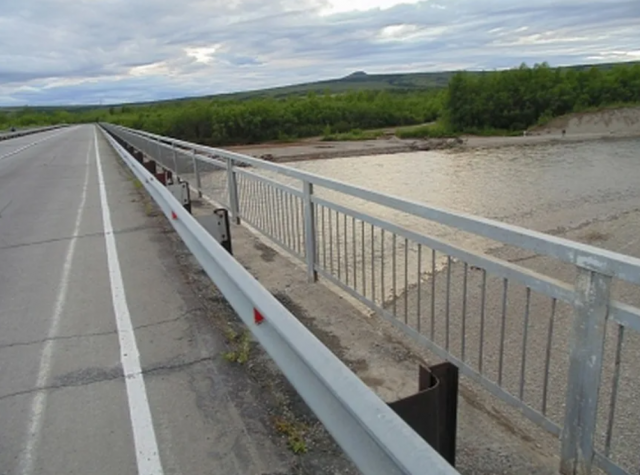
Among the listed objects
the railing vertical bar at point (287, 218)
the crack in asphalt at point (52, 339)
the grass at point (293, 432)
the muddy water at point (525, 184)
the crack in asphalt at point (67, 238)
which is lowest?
the muddy water at point (525, 184)

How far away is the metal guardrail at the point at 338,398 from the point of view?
5.57 ft

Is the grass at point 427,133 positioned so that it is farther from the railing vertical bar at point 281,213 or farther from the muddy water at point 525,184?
the railing vertical bar at point 281,213

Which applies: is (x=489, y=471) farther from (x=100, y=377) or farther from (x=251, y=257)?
(x=251, y=257)

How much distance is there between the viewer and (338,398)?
6.76 ft

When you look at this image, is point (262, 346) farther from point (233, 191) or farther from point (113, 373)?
point (233, 191)

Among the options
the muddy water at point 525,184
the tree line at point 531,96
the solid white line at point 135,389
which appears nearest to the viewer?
the solid white line at point 135,389

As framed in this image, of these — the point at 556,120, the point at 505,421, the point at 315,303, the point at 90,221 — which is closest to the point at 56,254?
the point at 90,221

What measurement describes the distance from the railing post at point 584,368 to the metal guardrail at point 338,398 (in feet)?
3.50

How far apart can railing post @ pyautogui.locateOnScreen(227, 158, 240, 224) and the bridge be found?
2cm

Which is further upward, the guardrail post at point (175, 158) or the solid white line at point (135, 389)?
the guardrail post at point (175, 158)

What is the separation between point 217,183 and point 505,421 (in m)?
6.87

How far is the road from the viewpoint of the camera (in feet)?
9.98

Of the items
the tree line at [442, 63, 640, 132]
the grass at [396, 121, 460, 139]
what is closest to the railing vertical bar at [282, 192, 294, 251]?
the grass at [396, 121, 460, 139]

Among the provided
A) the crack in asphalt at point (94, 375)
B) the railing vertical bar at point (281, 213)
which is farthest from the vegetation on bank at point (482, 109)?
the crack in asphalt at point (94, 375)
